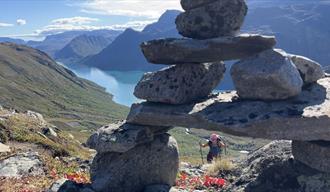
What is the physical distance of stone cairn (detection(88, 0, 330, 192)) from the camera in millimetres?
17875

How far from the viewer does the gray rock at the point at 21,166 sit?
2573 centimetres

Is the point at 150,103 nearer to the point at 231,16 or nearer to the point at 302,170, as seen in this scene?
the point at 231,16

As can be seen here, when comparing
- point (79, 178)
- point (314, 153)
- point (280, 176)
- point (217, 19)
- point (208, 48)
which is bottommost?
point (79, 178)

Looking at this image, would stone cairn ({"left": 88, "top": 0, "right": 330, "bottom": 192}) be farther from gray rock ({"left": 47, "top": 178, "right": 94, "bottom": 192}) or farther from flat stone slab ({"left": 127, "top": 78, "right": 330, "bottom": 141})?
gray rock ({"left": 47, "top": 178, "right": 94, "bottom": 192})

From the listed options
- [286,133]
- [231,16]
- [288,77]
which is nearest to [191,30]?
[231,16]

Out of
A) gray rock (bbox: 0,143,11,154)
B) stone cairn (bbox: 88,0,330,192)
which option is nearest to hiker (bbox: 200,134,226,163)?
stone cairn (bbox: 88,0,330,192)

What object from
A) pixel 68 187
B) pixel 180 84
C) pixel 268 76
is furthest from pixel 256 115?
pixel 68 187

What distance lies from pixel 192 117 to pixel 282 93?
3744 millimetres

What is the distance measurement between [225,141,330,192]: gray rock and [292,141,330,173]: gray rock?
0.32 m

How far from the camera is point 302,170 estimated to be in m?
18.8

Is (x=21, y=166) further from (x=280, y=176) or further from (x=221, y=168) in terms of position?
(x=280, y=176)

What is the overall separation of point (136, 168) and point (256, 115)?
642 cm

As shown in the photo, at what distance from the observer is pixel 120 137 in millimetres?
20703

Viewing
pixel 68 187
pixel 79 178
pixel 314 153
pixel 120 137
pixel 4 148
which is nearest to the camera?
pixel 314 153
